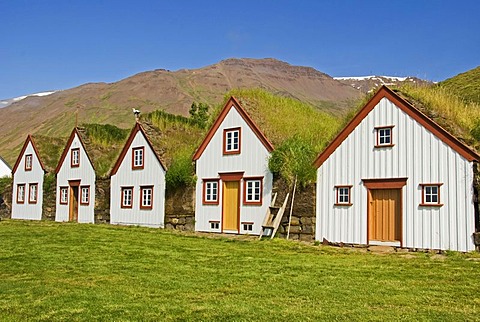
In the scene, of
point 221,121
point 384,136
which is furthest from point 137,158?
point 384,136

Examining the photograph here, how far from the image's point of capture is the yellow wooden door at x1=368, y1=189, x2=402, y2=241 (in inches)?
781

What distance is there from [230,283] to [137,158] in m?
21.2

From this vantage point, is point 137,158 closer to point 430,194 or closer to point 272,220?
point 272,220

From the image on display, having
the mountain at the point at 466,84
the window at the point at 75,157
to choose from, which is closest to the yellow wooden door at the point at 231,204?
the window at the point at 75,157

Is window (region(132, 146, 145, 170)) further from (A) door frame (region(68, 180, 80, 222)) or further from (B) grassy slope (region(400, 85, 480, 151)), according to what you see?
(B) grassy slope (region(400, 85, 480, 151))

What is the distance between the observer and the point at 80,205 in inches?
1419

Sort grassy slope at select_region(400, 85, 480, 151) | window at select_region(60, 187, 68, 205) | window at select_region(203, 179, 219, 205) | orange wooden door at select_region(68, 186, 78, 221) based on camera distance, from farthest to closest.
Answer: window at select_region(60, 187, 68, 205) → orange wooden door at select_region(68, 186, 78, 221) → window at select_region(203, 179, 219, 205) → grassy slope at select_region(400, 85, 480, 151)

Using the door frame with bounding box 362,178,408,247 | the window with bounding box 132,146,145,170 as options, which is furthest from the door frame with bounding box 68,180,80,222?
the door frame with bounding box 362,178,408,247

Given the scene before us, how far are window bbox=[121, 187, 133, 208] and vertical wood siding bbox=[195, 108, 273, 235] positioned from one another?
5.87 meters

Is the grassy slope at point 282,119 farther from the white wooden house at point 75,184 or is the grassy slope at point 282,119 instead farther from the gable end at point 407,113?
the white wooden house at point 75,184

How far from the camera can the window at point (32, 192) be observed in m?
41.4

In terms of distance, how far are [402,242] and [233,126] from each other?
33.4ft

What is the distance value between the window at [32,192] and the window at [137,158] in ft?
42.8

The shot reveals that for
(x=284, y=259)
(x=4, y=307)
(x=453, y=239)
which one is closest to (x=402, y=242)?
(x=453, y=239)
